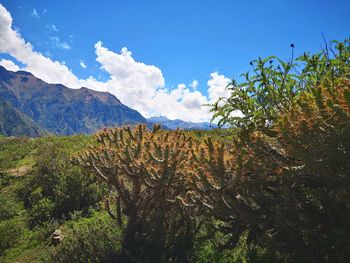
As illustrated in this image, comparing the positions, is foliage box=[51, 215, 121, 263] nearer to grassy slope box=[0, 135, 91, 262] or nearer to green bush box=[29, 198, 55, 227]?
grassy slope box=[0, 135, 91, 262]

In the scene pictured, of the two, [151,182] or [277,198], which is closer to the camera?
[277,198]

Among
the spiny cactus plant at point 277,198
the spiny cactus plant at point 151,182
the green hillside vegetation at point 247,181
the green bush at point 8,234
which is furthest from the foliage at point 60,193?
the spiny cactus plant at point 277,198

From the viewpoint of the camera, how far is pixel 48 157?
54.9 ft

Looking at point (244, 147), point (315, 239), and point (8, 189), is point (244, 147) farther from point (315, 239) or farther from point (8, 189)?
point (8, 189)

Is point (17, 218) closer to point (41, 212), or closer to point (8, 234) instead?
point (41, 212)

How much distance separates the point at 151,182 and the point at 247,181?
2.79 metres

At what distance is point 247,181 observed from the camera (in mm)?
5246

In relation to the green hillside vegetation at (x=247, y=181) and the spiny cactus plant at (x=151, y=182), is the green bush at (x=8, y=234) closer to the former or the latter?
the green hillside vegetation at (x=247, y=181)

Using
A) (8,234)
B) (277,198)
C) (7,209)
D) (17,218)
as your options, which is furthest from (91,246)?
(7,209)

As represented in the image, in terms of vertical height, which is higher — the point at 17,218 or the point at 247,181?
the point at 247,181

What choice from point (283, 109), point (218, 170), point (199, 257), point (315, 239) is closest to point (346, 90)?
point (283, 109)

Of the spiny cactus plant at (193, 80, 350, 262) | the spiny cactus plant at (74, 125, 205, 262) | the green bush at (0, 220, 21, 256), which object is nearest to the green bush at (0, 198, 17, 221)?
the green bush at (0, 220, 21, 256)

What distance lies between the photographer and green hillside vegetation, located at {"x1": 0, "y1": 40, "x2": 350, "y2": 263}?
4152 mm

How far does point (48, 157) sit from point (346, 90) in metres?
15.4
